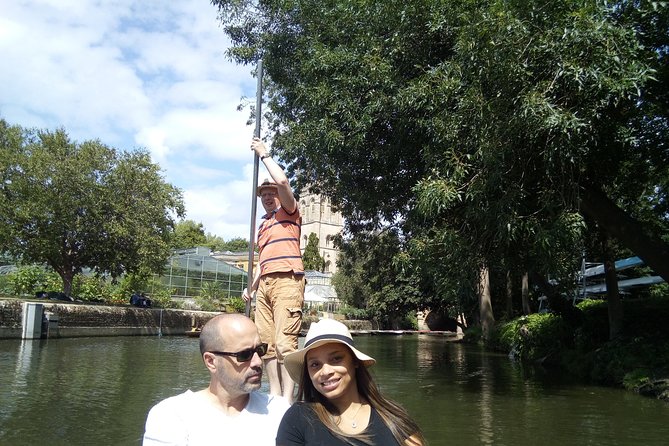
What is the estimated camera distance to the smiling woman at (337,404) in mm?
2572

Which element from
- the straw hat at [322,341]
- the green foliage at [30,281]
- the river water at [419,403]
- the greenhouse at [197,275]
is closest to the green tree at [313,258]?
the greenhouse at [197,275]

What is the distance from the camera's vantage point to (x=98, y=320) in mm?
25938

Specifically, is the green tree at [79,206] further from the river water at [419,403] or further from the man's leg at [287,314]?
the man's leg at [287,314]

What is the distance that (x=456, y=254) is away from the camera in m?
9.55

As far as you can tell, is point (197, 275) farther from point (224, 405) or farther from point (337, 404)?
point (337, 404)

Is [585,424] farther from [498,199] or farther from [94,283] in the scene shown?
[94,283]

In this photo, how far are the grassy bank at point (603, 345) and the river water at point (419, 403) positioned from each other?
2.19 feet

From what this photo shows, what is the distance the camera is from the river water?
6.31 metres

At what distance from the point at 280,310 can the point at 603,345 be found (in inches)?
447

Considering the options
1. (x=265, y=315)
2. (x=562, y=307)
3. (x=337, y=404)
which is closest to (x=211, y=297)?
(x=562, y=307)

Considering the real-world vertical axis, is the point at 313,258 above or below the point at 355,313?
above

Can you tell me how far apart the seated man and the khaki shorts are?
5.76ft

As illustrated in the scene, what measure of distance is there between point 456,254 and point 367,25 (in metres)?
4.89

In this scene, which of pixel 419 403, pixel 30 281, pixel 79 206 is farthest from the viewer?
pixel 30 281
